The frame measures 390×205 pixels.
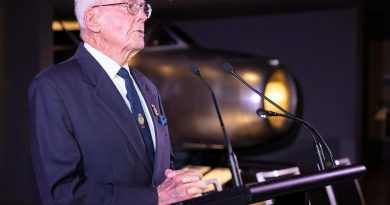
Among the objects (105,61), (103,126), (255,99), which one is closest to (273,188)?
(103,126)

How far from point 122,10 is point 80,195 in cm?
40

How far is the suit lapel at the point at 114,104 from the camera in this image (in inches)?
36.9

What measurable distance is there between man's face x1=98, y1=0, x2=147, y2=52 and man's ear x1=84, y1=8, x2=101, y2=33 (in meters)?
0.01

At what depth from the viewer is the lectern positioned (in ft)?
2.30

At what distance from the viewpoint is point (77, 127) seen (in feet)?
2.97

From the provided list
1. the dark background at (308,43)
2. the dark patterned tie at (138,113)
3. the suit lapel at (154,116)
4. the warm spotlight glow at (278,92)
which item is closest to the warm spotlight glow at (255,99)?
the warm spotlight glow at (278,92)

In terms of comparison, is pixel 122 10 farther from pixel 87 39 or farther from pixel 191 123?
pixel 191 123

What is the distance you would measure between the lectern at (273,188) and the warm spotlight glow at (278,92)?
191cm

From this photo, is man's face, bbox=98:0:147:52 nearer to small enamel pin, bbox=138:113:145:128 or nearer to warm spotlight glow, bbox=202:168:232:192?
small enamel pin, bbox=138:113:145:128

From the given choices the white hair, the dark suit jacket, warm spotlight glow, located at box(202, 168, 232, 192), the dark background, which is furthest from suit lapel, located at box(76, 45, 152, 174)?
the dark background

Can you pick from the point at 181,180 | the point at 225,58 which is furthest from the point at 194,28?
the point at 181,180

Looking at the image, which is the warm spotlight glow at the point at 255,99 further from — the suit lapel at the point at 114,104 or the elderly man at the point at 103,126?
the suit lapel at the point at 114,104

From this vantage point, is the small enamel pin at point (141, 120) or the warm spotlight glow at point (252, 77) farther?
the warm spotlight glow at point (252, 77)

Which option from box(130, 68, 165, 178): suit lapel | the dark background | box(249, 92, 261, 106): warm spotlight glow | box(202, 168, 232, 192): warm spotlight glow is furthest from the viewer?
the dark background
